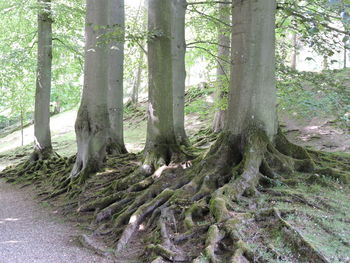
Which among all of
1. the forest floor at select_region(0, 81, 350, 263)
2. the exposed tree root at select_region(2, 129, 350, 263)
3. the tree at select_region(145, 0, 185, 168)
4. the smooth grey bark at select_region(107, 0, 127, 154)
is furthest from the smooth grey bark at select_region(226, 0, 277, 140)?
the smooth grey bark at select_region(107, 0, 127, 154)

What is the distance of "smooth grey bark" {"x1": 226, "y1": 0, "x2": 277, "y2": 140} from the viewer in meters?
6.74

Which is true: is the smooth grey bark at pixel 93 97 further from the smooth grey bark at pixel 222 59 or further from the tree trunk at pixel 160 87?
the smooth grey bark at pixel 222 59

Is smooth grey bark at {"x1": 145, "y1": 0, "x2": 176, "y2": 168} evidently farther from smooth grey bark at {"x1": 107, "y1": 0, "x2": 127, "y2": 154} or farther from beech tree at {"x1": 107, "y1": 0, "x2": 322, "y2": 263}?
smooth grey bark at {"x1": 107, "y1": 0, "x2": 127, "y2": 154}

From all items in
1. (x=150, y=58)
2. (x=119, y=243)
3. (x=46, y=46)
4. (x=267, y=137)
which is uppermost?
(x=46, y=46)

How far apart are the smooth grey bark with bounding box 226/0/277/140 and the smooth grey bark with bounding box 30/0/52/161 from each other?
9.25 m

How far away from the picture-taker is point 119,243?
567cm

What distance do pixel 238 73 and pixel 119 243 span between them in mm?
3741

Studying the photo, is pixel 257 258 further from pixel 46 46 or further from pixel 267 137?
pixel 46 46

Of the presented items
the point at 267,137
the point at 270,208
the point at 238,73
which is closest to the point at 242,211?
the point at 270,208

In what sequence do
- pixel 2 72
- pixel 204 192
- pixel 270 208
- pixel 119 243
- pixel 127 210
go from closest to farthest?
pixel 270 208 → pixel 119 243 → pixel 204 192 → pixel 127 210 → pixel 2 72

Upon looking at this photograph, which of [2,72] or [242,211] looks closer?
[242,211]

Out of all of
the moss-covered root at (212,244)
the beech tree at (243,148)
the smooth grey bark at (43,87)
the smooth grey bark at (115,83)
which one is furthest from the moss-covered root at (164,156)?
the smooth grey bark at (43,87)

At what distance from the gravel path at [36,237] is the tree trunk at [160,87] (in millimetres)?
2497

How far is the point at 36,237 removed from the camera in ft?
21.6
